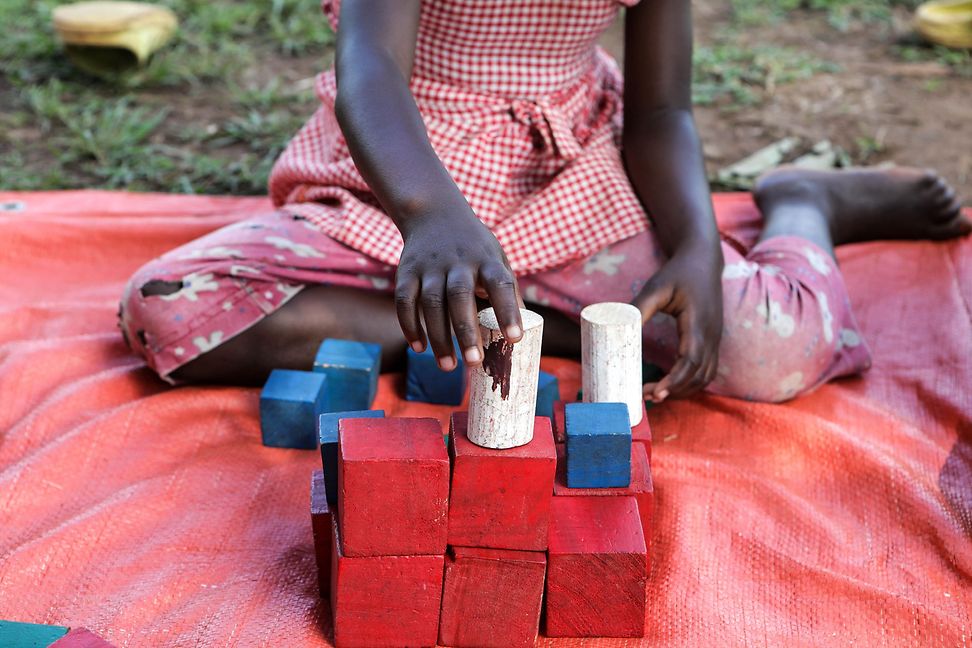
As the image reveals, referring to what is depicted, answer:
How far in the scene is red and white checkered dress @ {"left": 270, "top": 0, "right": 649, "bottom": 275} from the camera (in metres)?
1.88

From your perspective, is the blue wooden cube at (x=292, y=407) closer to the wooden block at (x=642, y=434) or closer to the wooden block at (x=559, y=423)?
the wooden block at (x=559, y=423)

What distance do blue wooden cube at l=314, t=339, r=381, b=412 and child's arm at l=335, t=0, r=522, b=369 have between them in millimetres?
390

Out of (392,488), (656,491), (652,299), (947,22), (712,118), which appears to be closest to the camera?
(392,488)

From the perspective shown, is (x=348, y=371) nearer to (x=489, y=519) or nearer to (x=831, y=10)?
(x=489, y=519)

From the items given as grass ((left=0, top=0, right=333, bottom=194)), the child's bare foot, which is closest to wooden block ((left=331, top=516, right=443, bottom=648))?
the child's bare foot

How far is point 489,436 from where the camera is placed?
1.22 m

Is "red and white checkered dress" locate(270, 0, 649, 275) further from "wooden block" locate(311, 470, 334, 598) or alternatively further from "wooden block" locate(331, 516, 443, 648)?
"wooden block" locate(331, 516, 443, 648)

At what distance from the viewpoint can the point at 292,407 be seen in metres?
1.69

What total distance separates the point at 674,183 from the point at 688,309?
12.0 inches

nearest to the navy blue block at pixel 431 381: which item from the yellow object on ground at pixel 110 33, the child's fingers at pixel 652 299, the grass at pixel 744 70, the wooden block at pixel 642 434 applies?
the child's fingers at pixel 652 299

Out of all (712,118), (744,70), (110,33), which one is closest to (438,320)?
(712,118)

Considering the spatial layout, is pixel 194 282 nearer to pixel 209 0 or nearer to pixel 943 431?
pixel 943 431

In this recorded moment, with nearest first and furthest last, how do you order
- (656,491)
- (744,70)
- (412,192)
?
1. (412,192)
2. (656,491)
3. (744,70)

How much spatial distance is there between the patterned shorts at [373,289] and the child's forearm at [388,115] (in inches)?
14.7
